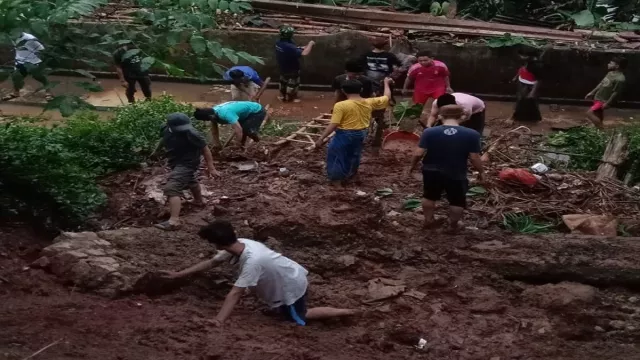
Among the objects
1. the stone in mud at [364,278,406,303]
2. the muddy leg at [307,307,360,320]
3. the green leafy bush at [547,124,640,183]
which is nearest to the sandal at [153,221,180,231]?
the muddy leg at [307,307,360,320]

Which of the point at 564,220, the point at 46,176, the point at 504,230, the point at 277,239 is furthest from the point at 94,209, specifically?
the point at 564,220

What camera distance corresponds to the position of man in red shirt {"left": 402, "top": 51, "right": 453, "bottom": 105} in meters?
11.1

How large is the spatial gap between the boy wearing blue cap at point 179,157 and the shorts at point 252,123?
69.4 inches

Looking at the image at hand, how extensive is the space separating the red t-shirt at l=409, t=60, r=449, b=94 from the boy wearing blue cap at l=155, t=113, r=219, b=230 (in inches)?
164

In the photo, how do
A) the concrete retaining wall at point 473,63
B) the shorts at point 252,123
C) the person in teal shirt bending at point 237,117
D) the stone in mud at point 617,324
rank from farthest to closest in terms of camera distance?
the concrete retaining wall at point 473,63, the shorts at point 252,123, the person in teal shirt bending at point 237,117, the stone in mud at point 617,324

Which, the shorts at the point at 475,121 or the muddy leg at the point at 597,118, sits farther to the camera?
the muddy leg at the point at 597,118

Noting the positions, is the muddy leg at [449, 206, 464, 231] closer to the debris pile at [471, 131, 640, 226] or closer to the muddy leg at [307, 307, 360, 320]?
the debris pile at [471, 131, 640, 226]

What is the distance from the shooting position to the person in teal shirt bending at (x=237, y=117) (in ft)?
30.5

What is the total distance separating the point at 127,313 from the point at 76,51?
211cm

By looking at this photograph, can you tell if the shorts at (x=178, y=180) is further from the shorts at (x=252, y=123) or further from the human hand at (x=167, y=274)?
the shorts at (x=252, y=123)

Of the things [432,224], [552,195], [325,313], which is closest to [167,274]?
[325,313]

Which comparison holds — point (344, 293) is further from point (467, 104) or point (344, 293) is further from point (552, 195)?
point (552, 195)

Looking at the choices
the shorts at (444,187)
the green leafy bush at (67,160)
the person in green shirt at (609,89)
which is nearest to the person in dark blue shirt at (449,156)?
the shorts at (444,187)

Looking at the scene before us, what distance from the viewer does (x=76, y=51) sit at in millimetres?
5688
